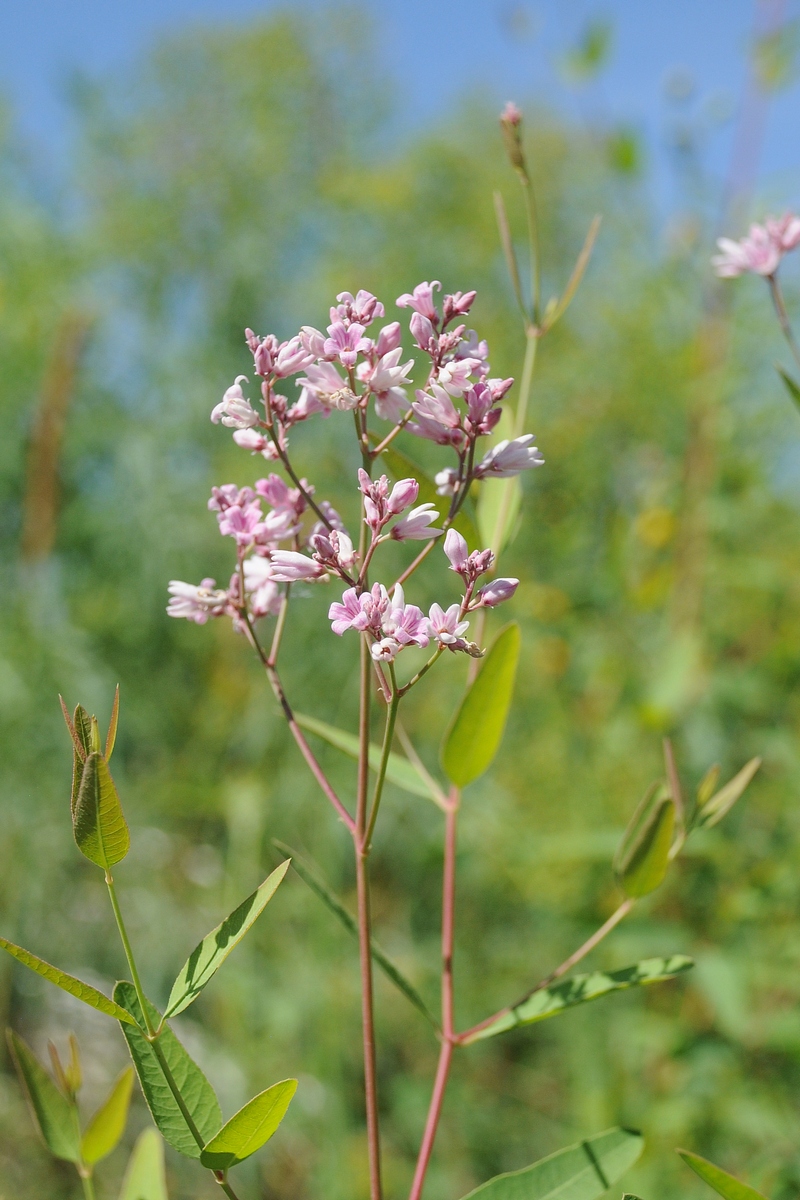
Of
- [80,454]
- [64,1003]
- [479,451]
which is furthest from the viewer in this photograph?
[80,454]

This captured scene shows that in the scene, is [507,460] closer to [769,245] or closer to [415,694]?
[769,245]

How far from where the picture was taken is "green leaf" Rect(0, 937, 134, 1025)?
0.28m

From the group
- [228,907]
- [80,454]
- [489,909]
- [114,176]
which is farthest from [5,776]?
[114,176]

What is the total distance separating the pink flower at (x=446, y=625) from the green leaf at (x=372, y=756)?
120 mm

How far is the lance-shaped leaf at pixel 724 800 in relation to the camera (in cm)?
41

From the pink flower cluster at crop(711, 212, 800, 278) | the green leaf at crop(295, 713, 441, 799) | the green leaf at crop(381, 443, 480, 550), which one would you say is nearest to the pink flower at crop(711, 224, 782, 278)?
the pink flower cluster at crop(711, 212, 800, 278)

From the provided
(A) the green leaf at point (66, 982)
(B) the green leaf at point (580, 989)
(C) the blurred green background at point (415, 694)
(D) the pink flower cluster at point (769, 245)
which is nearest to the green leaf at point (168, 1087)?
(A) the green leaf at point (66, 982)

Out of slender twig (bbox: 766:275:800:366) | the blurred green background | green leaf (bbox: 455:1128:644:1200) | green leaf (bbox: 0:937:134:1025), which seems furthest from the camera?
the blurred green background

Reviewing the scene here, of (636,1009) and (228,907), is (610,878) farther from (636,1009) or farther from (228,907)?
(228,907)

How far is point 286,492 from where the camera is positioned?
16.7 inches

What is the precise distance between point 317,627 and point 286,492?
1.53 metres

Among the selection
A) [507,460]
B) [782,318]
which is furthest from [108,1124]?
[782,318]

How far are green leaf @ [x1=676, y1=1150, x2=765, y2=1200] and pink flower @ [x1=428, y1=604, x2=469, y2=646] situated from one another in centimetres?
19

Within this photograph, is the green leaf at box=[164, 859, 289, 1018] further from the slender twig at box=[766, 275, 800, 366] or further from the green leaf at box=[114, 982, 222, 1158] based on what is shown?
the slender twig at box=[766, 275, 800, 366]
